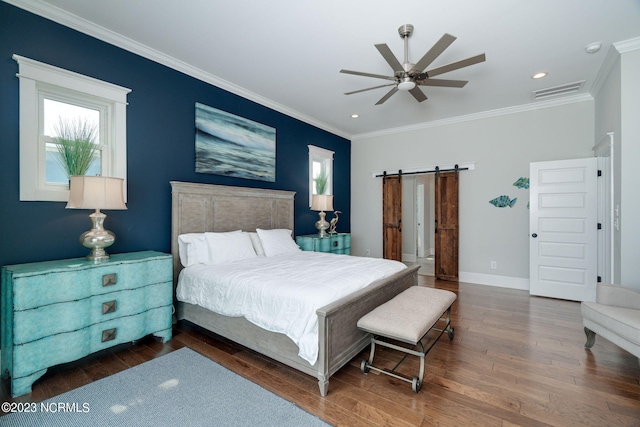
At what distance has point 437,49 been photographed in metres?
2.33

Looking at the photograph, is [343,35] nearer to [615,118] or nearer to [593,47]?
[593,47]

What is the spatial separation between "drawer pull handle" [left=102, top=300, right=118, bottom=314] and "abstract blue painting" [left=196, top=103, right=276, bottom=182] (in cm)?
Result: 184

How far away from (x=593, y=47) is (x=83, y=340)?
18.2 ft

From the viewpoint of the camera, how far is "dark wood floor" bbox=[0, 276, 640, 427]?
5.94 feet

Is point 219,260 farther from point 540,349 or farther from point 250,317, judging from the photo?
point 540,349

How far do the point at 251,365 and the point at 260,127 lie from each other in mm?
3330

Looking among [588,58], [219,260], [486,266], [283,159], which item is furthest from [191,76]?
[486,266]

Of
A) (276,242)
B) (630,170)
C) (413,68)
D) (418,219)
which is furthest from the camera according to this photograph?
(418,219)

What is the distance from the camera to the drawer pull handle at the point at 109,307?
236cm

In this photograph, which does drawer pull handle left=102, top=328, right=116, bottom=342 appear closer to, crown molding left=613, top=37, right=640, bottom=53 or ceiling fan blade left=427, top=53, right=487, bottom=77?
ceiling fan blade left=427, top=53, right=487, bottom=77

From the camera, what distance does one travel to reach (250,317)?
235cm

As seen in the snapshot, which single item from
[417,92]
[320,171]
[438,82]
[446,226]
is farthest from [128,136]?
[446,226]

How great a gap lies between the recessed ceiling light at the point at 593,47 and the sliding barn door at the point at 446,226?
2530mm

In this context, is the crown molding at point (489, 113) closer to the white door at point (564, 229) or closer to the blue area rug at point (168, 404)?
the white door at point (564, 229)
